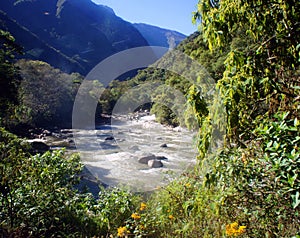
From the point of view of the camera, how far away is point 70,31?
64.6 meters

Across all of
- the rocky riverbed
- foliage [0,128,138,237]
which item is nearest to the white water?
the rocky riverbed

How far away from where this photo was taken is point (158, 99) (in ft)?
58.1

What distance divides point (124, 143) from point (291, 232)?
11.5 meters

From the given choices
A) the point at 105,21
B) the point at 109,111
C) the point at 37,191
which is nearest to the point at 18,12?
the point at 105,21

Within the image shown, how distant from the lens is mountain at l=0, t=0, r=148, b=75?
49.3 metres

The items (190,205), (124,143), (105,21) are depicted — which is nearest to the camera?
(190,205)

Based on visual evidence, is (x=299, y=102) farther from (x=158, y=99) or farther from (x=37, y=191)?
(x=158, y=99)

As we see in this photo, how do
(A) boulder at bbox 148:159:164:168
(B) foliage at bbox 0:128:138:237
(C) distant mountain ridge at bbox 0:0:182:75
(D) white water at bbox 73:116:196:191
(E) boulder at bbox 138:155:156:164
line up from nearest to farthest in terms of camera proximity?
(B) foliage at bbox 0:128:138:237
(D) white water at bbox 73:116:196:191
(A) boulder at bbox 148:159:164:168
(E) boulder at bbox 138:155:156:164
(C) distant mountain ridge at bbox 0:0:182:75

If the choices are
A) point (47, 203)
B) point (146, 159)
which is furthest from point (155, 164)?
point (47, 203)

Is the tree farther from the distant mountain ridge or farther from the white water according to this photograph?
the distant mountain ridge

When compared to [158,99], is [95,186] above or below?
below

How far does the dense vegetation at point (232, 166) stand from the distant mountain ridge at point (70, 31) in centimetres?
4442

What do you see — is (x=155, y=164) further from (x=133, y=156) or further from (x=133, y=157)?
(x=133, y=156)

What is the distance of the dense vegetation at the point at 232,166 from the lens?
112 cm
